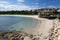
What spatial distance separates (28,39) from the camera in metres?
8.62

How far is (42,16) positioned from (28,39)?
27625 mm

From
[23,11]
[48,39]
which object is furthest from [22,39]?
[23,11]

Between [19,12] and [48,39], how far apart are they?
5395 cm

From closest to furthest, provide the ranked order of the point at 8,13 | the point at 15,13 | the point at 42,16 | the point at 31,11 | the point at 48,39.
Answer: the point at 48,39 < the point at 42,16 < the point at 31,11 < the point at 15,13 < the point at 8,13

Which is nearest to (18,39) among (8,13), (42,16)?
(42,16)

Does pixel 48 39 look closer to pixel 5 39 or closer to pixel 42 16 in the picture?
pixel 5 39

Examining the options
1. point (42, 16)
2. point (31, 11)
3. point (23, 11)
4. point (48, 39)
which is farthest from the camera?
point (23, 11)

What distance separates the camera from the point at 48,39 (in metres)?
8.24

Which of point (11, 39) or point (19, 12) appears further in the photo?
point (19, 12)

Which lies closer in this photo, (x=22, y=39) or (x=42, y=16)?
(x=22, y=39)

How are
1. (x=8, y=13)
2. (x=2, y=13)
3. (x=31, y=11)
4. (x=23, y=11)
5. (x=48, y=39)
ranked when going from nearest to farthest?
(x=48, y=39) → (x=31, y=11) → (x=23, y=11) → (x=8, y=13) → (x=2, y=13)

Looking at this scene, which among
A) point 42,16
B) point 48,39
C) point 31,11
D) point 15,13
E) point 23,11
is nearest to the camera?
point 48,39

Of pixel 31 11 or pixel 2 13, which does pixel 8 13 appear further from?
pixel 31 11

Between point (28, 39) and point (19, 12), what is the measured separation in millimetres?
53441
